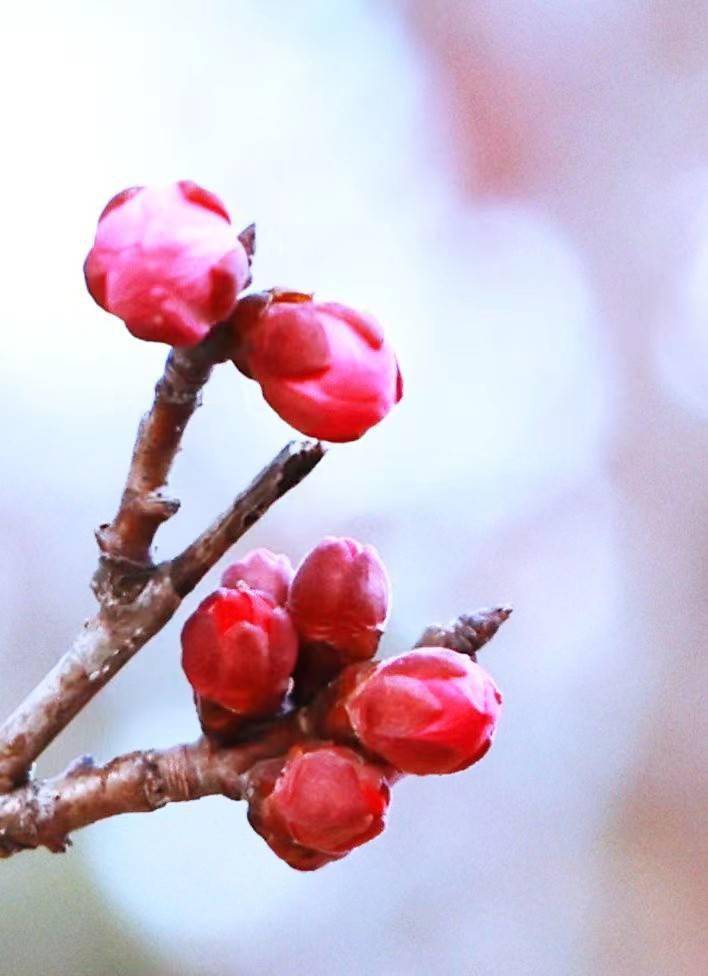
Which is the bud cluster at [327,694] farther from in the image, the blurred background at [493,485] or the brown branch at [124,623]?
the blurred background at [493,485]

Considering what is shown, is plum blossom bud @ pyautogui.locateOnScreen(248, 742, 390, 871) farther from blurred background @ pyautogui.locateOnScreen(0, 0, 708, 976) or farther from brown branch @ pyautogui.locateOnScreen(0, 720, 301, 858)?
blurred background @ pyautogui.locateOnScreen(0, 0, 708, 976)

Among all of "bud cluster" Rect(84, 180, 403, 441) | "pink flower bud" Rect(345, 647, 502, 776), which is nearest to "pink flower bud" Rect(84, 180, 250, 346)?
"bud cluster" Rect(84, 180, 403, 441)

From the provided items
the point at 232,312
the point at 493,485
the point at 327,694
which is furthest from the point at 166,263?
the point at 493,485

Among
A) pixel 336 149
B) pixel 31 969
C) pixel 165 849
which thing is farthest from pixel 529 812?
pixel 336 149

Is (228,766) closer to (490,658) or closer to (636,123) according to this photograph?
(490,658)

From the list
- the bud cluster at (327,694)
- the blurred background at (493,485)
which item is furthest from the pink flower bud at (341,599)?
the blurred background at (493,485)

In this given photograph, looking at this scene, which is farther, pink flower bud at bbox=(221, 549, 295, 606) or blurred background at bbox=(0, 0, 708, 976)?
blurred background at bbox=(0, 0, 708, 976)

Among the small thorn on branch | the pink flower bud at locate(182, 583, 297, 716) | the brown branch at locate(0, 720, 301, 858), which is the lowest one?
the brown branch at locate(0, 720, 301, 858)
